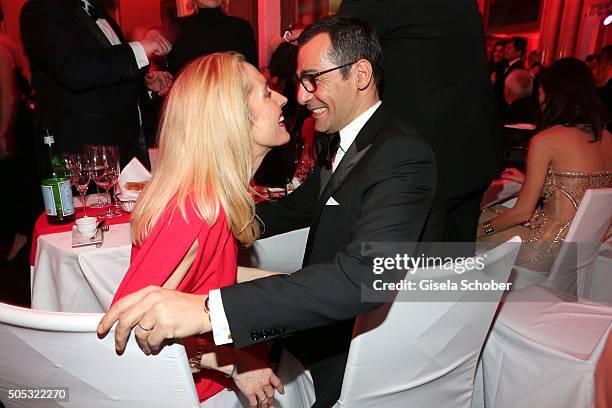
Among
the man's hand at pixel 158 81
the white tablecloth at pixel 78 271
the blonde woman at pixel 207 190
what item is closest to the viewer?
the blonde woman at pixel 207 190

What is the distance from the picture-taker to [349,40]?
145cm

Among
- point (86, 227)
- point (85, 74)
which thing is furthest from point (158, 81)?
point (86, 227)

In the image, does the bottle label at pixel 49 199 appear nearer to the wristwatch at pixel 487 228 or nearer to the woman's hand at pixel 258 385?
the woman's hand at pixel 258 385

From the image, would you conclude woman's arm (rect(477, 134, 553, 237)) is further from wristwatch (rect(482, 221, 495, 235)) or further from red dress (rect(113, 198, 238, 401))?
red dress (rect(113, 198, 238, 401))

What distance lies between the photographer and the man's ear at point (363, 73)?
146 centimetres

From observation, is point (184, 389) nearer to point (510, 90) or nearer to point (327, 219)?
point (327, 219)

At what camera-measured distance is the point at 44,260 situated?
1848mm

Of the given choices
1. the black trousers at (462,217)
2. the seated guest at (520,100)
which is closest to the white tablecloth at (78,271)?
the black trousers at (462,217)

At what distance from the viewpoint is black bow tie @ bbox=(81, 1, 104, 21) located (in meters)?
2.72

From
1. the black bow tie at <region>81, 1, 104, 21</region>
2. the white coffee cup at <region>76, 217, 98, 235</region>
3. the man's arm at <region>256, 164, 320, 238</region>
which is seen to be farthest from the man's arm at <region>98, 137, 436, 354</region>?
the black bow tie at <region>81, 1, 104, 21</region>

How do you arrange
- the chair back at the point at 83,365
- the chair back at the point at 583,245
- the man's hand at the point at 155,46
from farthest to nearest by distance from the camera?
the man's hand at the point at 155,46 < the chair back at the point at 583,245 < the chair back at the point at 83,365

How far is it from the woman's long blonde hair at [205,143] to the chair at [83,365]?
42 cm

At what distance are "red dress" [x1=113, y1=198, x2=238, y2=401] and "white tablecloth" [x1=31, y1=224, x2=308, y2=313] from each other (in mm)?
647

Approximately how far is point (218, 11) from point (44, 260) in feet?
7.29
